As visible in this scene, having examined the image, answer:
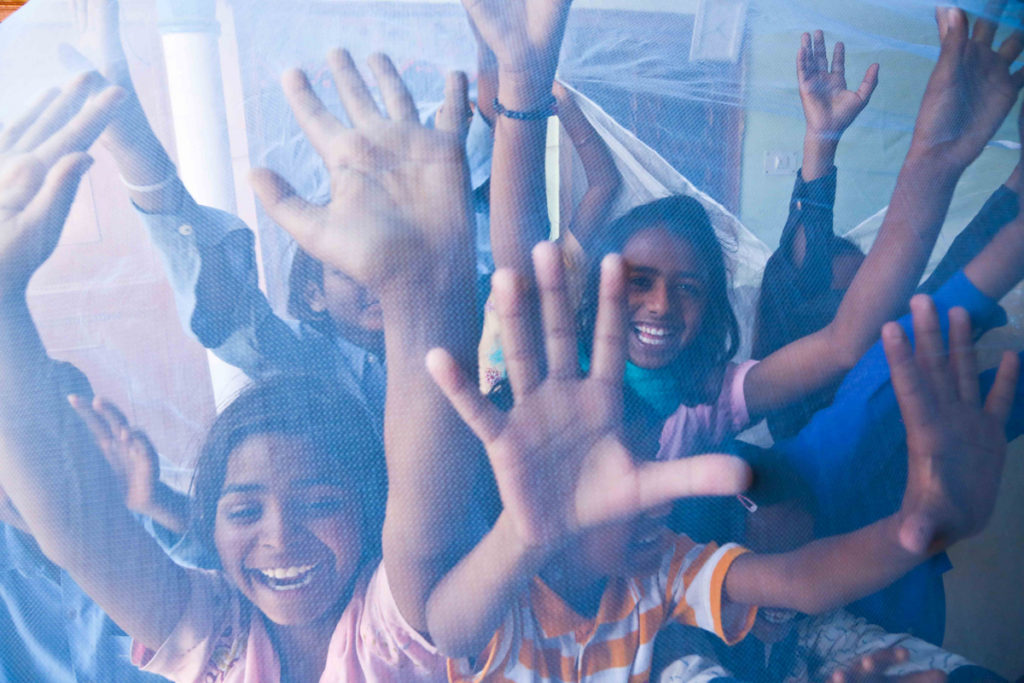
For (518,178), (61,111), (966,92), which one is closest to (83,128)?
(61,111)

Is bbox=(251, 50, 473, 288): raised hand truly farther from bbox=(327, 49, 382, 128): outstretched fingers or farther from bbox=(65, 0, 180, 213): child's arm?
bbox=(65, 0, 180, 213): child's arm

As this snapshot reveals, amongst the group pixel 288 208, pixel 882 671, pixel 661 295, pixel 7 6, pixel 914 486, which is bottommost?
pixel 882 671

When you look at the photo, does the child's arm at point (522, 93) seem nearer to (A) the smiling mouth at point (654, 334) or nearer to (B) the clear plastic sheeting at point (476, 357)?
(B) the clear plastic sheeting at point (476, 357)

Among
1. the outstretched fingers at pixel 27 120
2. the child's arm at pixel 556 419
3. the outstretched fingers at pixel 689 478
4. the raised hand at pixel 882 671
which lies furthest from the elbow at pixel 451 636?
the outstretched fingers at pixel 27 120

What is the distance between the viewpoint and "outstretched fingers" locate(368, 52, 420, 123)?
0.65 metres

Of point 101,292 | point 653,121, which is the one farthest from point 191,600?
point 653,121

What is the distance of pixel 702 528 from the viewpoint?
696mm

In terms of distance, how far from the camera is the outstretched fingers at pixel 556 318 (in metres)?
0.61

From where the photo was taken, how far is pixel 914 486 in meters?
0.69

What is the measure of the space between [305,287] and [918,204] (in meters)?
0.73

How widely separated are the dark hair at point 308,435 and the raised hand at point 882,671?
1.93 ft

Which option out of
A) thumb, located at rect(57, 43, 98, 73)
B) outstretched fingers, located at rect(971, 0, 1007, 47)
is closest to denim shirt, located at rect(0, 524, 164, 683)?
thumb, located at rect(57, 43, 98, 73)

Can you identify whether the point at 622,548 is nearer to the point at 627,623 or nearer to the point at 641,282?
the point at 627,623

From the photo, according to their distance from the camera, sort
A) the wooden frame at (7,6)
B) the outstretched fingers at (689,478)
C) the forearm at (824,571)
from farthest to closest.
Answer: the wooden frame at (7,6)
the forearm at (824,571)
the outstretched fingers at (689,478)
